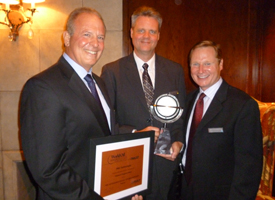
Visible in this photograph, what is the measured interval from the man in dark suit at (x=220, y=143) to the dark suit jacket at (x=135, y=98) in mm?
241

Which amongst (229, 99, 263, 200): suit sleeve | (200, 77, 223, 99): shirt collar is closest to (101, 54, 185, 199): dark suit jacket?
Result: (200, 77, 223, 99): shirt collar

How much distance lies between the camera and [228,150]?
5.60 ft

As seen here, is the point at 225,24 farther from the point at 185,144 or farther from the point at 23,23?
the point at 23,23

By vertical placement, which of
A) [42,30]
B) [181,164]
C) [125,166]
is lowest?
[181,164]

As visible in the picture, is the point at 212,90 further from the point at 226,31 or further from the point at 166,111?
the point at 226,31

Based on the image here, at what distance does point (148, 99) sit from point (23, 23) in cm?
209

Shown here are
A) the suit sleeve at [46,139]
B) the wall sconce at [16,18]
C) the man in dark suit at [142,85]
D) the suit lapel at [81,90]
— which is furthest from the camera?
the wall sconce at [16,18]

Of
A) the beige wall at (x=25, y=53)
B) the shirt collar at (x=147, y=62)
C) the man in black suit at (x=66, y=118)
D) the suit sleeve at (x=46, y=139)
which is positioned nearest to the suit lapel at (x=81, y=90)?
the man in black suit at (x=66, y=118)

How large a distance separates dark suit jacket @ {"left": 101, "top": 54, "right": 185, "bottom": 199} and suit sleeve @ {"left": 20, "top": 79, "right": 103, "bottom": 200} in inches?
32.3

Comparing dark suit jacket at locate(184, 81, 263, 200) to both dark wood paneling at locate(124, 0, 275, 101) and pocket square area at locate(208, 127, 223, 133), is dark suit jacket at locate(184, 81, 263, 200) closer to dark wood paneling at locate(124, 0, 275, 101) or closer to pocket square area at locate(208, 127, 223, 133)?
pocket square area at locate(208, 127, 223, 133)

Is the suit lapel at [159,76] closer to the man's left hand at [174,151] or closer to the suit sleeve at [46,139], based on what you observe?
the man's left hand at [174,151]

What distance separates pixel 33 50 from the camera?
312 cm

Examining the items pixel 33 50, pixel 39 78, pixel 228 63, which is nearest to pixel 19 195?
pixel 33 50

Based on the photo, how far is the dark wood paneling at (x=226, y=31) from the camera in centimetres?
328
